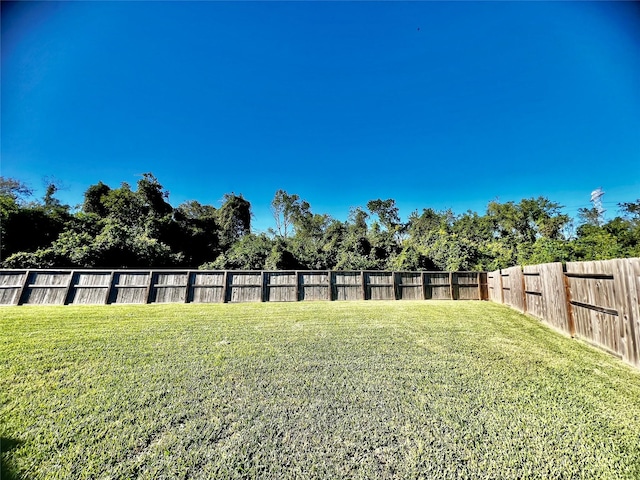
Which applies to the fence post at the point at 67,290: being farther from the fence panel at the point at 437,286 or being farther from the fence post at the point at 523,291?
the fence post at the point at 523,291

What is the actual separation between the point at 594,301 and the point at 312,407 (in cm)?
482

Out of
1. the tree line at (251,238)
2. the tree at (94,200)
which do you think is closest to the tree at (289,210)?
the tree line at (251,238)

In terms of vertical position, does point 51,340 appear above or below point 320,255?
below

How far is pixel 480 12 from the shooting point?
21.5 feet

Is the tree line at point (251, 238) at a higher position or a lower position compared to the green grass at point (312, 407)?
higher

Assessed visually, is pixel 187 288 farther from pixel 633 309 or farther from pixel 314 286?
pixel 633 309

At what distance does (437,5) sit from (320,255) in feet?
43.5

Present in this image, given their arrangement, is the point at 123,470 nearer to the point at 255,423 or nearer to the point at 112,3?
the point at 255,423

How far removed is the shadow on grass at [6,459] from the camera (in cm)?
159

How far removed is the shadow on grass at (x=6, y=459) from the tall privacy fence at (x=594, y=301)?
6.22m

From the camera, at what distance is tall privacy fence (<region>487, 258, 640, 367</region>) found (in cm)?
337

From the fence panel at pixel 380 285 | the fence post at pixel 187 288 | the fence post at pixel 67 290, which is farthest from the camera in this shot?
the fence panel at pixel 380 285

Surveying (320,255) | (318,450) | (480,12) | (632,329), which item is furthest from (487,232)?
(318,450)

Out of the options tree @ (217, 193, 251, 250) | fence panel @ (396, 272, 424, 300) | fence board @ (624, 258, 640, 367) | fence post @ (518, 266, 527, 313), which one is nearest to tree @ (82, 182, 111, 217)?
tree @ (217, 193, 251, 250)
